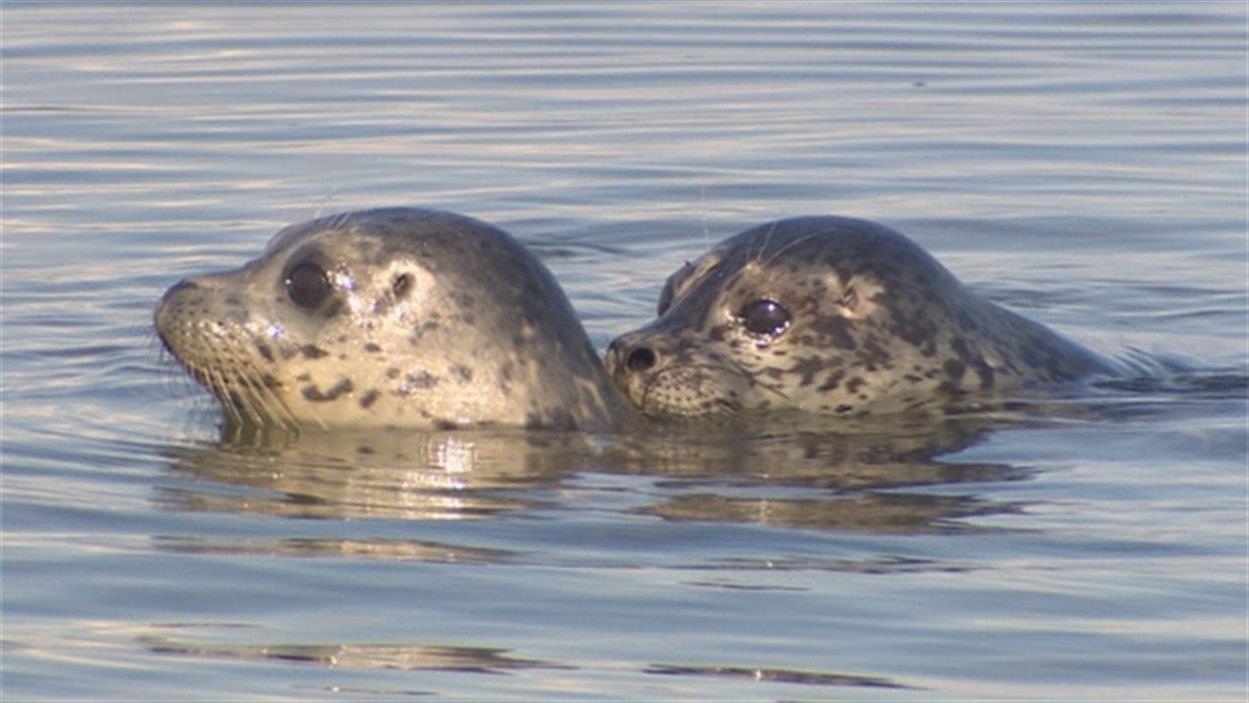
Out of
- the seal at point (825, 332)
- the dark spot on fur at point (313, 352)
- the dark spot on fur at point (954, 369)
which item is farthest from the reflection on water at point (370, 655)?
the dark spot on fur at point (954, 369)

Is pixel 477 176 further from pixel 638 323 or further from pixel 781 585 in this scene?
pixel 781 585

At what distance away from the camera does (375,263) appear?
866cm

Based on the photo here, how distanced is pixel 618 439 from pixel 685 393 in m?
0.40

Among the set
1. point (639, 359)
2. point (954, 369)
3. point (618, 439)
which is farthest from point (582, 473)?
point (954, 369)

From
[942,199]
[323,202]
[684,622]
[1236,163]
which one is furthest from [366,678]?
[1236,163]

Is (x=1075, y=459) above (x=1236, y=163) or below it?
below

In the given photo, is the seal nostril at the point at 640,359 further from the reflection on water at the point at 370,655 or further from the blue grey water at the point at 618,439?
the reflection on water at the point at 370,655

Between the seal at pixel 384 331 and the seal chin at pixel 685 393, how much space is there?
42 cm

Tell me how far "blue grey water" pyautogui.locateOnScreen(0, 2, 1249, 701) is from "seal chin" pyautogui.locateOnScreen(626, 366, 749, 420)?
0.15m

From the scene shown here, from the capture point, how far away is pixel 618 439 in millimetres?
8883

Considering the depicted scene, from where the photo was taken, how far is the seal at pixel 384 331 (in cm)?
865

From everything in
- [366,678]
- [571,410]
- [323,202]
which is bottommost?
[366,678]

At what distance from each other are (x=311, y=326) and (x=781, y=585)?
2.14 metres

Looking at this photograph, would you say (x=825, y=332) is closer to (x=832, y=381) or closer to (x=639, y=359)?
(x=832, y=381)
